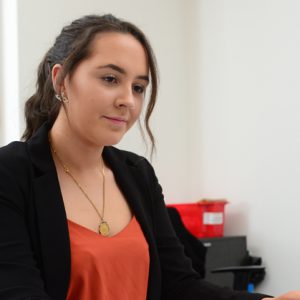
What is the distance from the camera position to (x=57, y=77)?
3.69ft

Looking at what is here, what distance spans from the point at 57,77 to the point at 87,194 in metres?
0.32

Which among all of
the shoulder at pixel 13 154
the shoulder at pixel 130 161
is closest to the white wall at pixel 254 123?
the shoulder at pixel 130 161

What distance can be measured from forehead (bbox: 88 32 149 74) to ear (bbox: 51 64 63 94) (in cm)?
9

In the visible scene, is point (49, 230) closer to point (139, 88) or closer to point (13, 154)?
point (13, 154)

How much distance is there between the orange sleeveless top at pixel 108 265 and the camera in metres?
1.03

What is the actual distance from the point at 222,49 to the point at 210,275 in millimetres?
1408

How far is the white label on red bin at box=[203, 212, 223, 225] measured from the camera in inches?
106

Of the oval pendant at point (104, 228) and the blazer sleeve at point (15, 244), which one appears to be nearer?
the blazer sleeve at point (15, 244)

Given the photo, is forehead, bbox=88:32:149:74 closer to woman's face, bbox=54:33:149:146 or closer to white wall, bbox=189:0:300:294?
woman's face, bbox=54:33:149:146

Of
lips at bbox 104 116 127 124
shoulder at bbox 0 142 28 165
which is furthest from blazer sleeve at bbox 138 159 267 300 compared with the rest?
shoulder at bbox 0 142 28 165

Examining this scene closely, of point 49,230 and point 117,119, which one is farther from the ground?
point 117,119

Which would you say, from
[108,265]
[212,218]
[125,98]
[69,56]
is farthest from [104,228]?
[212,218]

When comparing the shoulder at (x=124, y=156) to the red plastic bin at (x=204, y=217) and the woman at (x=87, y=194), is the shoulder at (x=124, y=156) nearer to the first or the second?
the woman at (x=87, y=194)

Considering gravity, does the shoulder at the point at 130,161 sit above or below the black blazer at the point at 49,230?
above
